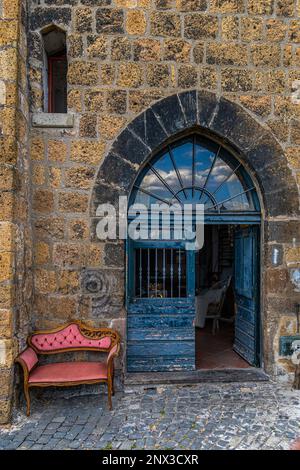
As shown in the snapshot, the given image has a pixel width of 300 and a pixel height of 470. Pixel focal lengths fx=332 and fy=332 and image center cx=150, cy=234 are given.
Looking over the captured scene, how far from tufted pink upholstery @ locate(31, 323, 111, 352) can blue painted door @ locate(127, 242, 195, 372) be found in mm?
517

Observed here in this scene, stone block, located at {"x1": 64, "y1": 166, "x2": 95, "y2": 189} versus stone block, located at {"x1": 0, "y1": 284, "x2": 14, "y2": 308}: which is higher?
stone block, located at {"x1": 64, "y1": 166, "x2": 95, "y2": 189}

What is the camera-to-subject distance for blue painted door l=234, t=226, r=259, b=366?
4.49 metres

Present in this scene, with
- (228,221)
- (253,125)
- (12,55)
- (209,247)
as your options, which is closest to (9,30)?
(12,55)

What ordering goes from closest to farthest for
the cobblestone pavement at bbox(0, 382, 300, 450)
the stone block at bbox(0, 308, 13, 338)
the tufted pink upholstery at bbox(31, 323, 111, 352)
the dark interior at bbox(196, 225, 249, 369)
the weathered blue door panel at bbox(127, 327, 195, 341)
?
the cobblestone pavement at bbox(0, 382, 300, 450), the stone block at bbox(0, 308, 13, 338), the tufted pink upholstery at bbox(31, 323, 111, 352), the weathered blue door panel at bbox(127, 327, 195, 341), the dark interior at bbox(196, 225, 249, 369)

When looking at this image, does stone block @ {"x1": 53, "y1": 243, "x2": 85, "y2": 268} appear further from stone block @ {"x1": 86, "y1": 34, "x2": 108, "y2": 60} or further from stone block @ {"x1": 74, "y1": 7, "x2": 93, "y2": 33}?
stone block @ {"x1": 74, "y1": 7, "x2": 93, "y2": 33}

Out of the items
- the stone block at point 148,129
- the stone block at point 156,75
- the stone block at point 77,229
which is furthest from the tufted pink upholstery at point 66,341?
the stone block at point 156,75

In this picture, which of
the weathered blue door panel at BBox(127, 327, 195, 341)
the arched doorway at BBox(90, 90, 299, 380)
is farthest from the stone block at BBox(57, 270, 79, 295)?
the weathered blue door panel at BBox(127, 327, 195, 341)

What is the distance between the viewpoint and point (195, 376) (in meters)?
4.16

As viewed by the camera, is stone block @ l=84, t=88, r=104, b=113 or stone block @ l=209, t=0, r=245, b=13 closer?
stone block @ l=84, t=88, r=104, b=113

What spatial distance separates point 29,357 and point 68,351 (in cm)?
49

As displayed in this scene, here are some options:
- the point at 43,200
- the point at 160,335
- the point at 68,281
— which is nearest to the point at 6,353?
the point at 68,281

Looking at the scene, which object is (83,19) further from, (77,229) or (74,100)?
(77,229)

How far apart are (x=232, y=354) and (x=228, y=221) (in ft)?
7.08

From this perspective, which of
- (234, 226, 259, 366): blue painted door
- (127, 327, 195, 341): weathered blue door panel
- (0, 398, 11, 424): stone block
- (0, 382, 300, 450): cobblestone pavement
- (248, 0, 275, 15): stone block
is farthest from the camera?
(234, 226, 259, 366): blue painted door
